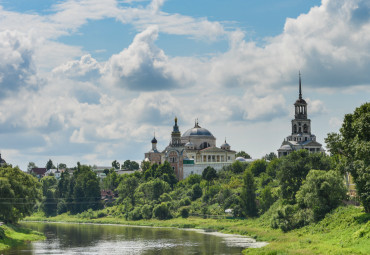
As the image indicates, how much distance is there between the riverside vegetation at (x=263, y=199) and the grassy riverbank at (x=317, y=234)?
0.11 m

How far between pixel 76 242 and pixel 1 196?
41.7 feet

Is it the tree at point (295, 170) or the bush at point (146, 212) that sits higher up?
the tree at point (295, 170)

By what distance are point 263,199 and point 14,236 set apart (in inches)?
1724

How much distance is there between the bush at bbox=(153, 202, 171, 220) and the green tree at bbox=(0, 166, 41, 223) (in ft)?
101

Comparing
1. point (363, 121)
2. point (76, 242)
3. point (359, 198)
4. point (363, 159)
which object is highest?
point (363, 121)

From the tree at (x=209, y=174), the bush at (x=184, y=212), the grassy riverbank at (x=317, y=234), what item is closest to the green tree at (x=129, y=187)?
the tree at (x=209, y=174)

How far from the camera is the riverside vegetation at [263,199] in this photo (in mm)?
67125

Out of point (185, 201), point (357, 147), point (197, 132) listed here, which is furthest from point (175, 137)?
point (357, 147)

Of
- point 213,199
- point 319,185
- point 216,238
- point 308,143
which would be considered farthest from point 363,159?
point 308,143

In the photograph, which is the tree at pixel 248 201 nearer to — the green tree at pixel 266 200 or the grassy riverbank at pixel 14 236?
the green tree at pixel 266 200

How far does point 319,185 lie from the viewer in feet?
267

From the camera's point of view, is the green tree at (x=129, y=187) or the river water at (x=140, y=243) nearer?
the river water at (x=140, y=243)

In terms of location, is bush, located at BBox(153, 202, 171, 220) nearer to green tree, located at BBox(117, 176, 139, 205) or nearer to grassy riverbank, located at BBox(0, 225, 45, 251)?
green tree, located at BBox(117, 176, 139, 205)

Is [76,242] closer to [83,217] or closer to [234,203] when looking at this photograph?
[234,203]
